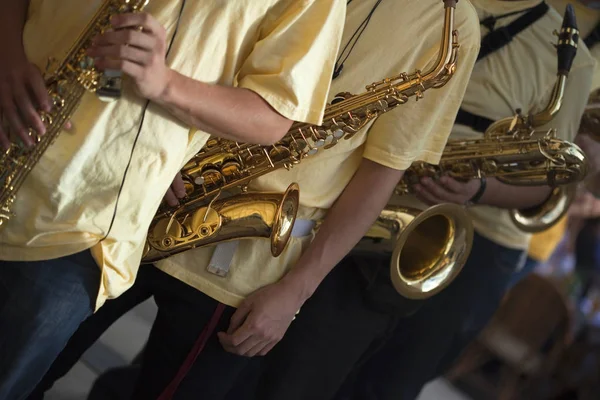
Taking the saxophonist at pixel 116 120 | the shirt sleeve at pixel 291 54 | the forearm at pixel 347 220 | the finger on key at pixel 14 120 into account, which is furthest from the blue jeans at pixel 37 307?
the forearm at pixel 347 220

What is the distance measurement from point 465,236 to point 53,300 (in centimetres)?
128

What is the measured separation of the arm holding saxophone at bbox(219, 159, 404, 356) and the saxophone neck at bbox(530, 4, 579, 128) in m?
0.66

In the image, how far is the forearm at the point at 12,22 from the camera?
1.25m

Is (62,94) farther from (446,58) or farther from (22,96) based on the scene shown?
(446,58)

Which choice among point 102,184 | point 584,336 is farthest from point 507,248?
point 584,336

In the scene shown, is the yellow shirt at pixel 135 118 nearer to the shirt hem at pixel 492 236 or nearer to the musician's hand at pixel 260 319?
the musician's hand at pixel 260 319

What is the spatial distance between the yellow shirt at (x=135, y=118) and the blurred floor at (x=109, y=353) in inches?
53.9

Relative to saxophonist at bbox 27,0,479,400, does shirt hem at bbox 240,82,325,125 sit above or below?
above

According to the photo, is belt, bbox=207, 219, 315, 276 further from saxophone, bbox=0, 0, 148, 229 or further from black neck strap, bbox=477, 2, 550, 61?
black neck strap, bbox=477, 2, 550, 61

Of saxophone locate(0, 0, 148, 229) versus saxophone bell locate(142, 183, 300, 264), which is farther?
saxophone bell locate(142, 183, 300, 264)

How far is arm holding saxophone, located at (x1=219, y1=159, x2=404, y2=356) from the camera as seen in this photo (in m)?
1.65

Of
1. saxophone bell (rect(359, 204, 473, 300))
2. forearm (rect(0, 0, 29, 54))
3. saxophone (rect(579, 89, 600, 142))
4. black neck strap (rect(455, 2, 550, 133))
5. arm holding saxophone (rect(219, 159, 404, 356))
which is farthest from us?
saxophone (rect(579, 89, 600, 142))

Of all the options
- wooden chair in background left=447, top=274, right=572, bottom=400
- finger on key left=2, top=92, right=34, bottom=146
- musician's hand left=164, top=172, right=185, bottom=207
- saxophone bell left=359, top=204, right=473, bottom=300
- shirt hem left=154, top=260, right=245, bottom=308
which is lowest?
wooden chair in background left=447, top=274, right=572, bottom=400

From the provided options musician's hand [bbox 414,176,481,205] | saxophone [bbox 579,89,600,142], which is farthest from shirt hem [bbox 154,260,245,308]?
saxophone [bbox 579,89,600,142]
